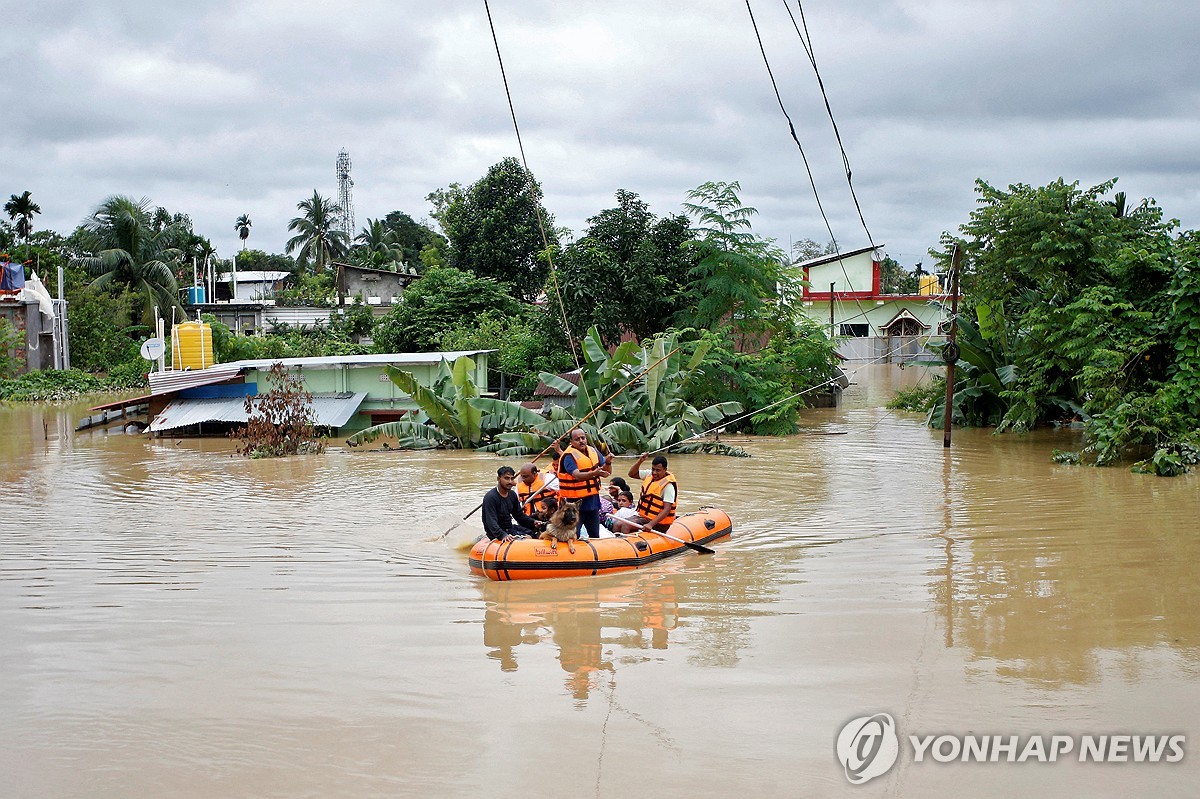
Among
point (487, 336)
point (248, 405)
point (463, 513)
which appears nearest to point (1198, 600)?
point (463, 513)

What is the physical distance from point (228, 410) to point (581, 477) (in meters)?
17.6

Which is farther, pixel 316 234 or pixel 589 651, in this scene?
pixel 316 234

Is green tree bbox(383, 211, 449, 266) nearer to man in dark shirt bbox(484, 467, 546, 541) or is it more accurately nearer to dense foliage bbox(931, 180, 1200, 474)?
dense foliage bbox(931, 180, 1200, 474)

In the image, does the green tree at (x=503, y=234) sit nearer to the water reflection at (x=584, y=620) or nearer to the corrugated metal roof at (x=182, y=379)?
the corrugated metal roof at (x=182, y=379)

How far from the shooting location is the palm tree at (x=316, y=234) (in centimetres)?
6156

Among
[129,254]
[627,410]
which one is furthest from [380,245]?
[627,410]

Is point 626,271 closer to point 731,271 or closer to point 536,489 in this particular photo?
point 731,271

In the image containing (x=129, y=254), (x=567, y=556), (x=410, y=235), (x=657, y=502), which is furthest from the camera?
(x=410, y=235)

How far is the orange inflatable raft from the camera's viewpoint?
10.7 m

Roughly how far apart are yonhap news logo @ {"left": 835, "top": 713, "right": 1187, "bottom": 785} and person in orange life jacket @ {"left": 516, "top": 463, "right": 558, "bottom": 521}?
6.01 meters

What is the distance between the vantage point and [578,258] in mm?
28625

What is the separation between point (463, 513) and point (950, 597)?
724 centimetres

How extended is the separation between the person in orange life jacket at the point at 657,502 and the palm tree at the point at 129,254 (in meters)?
37.4

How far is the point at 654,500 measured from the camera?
12.4 metres
